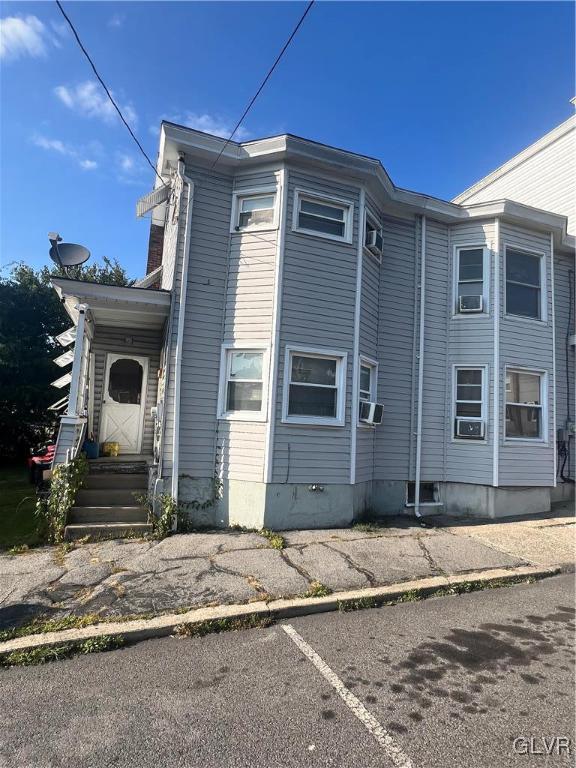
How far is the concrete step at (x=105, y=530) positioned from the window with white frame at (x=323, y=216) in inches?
220

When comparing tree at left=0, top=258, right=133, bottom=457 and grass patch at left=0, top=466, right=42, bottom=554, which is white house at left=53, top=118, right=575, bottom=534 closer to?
grass patch at left=0, top=466, right=42, bottom=554

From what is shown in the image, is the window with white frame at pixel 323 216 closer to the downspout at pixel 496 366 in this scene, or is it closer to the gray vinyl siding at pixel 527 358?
the downspout at pixel 496 366

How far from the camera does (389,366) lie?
29.7 feet

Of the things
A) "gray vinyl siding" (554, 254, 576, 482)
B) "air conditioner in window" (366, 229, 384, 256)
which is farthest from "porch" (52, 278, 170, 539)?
"gray vinyl siding" (554, 254, 576, 482)

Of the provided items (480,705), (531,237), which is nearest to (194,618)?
(480,705)

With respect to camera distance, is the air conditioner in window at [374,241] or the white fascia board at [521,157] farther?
the white fascia board at [521,157]

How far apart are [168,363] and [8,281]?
12250mm

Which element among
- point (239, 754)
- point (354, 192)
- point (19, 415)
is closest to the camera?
point (239, 754)

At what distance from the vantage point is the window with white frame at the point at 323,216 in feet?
26.0

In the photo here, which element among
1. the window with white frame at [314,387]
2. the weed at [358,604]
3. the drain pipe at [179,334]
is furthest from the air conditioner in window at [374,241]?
the weed at [358,604]

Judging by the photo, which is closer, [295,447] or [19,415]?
[295,447]

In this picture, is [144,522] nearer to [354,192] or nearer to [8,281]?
[354,192]

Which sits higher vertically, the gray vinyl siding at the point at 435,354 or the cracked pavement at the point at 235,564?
the gray vinyl siding at the point at 435,354

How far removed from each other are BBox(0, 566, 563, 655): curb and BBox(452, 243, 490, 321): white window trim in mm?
5381
